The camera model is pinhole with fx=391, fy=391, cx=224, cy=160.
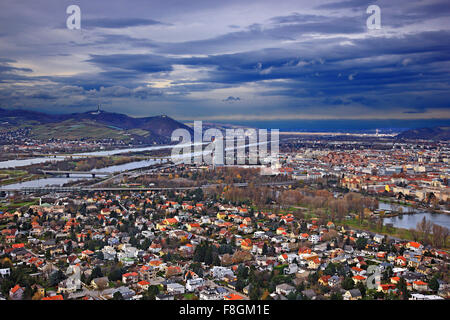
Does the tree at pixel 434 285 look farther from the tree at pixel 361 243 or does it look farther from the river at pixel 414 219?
the river at pixel 414 219

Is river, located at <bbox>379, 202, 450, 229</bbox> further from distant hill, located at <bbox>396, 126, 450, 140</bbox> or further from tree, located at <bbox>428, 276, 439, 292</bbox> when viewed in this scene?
distant hill, located at <bbox>396, 126, 450, 140</bbox>

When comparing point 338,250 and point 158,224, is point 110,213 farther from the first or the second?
point 338,250

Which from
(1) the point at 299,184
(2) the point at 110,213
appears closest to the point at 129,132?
(1) the point at 299,184

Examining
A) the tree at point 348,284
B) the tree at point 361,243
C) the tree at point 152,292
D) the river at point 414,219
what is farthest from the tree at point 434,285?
the river at point 414,219

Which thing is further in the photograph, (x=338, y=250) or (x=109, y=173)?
(x=109, y=173)

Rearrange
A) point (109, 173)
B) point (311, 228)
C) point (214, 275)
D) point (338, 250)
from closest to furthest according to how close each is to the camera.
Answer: point (214, 275), point (338, 250), point (311, 228), point (109, 173)
